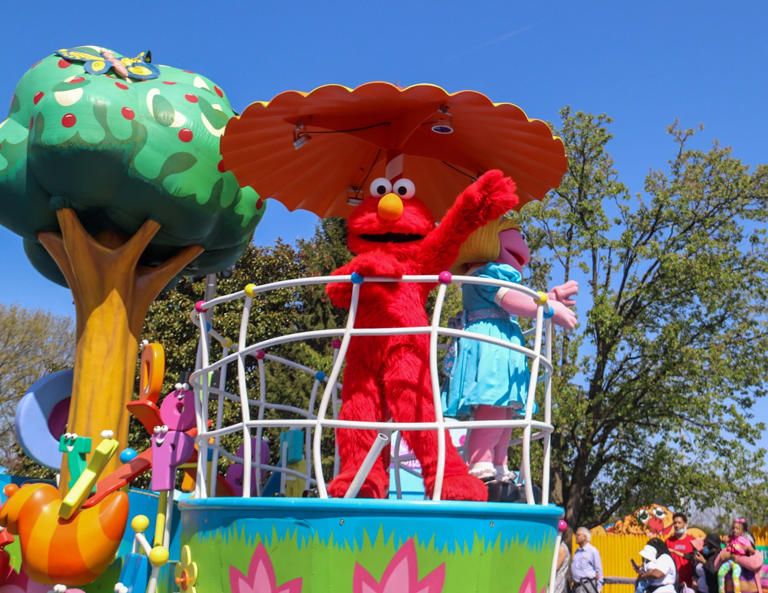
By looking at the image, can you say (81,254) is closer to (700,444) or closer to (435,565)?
(435,565)

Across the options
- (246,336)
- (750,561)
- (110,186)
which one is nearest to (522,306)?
(246,336)

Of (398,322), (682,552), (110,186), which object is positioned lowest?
(682,552)

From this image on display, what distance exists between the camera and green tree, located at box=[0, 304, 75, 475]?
2333 cm

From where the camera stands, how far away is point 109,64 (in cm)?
688

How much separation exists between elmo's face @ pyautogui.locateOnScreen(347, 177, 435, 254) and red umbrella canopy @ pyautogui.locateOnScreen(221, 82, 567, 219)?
0.38 m

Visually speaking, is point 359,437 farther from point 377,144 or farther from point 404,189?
point 377,144

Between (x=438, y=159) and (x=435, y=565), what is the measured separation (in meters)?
2.85

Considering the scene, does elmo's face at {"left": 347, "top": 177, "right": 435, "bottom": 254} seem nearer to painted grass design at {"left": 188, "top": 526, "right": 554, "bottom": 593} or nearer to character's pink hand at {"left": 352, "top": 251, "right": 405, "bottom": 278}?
character's pink hand at {"left": 352, "top": 251, "right": 405, "bottom": 278}

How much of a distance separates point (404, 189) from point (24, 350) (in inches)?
884

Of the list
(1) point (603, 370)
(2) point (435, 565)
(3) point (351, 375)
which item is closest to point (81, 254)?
(3) point (351, 375)

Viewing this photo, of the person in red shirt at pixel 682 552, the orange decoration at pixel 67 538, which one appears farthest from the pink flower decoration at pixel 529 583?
the person in red shirt at pixel 682 552

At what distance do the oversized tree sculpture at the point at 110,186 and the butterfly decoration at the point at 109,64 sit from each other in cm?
1

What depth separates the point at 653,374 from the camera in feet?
53.4

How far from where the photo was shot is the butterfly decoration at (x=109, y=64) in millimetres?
6848
